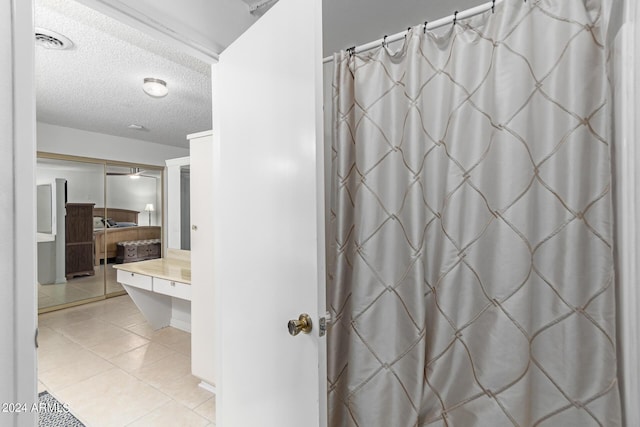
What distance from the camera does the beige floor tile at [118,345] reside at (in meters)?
2.63

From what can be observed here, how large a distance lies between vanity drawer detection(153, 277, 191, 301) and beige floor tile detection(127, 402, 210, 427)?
2.43 ft

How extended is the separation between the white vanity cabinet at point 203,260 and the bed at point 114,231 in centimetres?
301

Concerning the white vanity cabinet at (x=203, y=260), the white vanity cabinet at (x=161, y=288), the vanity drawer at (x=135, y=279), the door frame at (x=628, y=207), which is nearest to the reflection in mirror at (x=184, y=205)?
the white vanity cabinet at (x=161, y=288)

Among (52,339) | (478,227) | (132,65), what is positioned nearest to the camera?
(478,227)

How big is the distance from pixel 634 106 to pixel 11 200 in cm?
181

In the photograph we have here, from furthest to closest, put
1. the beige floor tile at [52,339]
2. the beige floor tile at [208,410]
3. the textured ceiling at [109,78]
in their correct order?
the beige floor tile at [52,339] → the beige floor tile at [208,410] → the textured ceiling at [109,78]

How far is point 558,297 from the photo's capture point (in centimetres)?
100

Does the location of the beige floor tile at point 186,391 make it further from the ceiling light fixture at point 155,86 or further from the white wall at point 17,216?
the ceiling light fixture at point 155,86

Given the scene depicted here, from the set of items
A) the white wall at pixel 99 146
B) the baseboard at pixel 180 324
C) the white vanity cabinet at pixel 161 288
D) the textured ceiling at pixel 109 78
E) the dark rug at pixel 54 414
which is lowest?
the dark rug at pixel 54 414

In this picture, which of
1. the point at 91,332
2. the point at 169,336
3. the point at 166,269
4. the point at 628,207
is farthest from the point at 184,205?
the point at 628,207

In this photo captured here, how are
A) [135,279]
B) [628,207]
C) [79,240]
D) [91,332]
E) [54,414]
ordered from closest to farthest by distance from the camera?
[628,207] → [54,414] → [135,279] → [91,332] → [79,240]

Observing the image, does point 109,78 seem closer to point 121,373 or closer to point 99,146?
point 99,146

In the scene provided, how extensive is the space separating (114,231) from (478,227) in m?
4.93

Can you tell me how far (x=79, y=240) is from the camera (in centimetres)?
409
